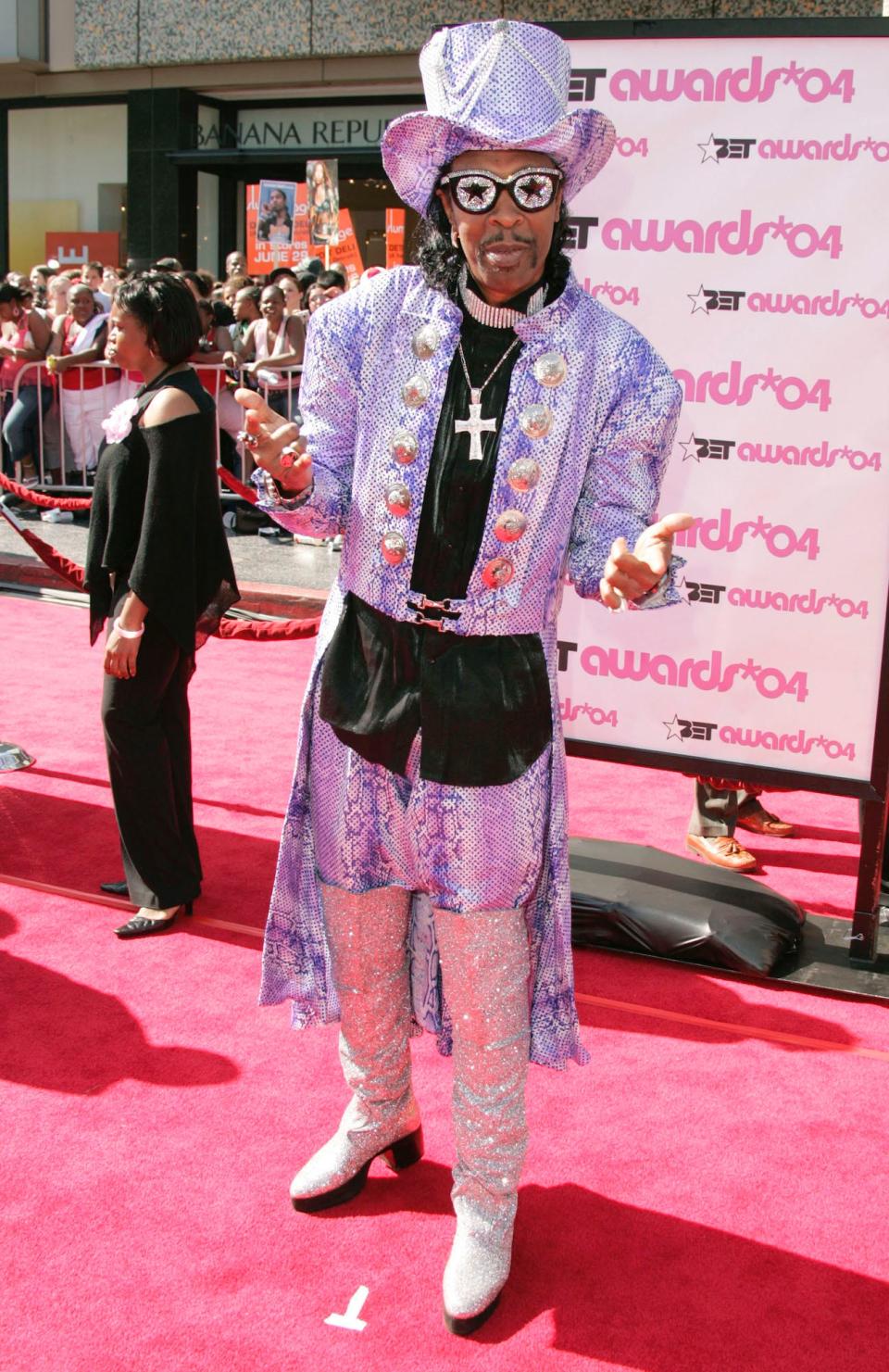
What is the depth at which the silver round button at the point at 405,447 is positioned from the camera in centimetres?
248

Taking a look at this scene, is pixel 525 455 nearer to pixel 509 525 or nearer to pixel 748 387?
pixel 509 525

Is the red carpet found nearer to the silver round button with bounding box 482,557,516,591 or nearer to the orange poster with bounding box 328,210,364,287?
the silver round button with bounding box 482,557,516,591

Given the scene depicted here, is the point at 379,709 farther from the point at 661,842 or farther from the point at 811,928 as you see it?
the point at 661,842

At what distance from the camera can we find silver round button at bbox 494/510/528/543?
2447mm

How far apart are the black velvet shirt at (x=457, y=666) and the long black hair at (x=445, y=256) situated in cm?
6

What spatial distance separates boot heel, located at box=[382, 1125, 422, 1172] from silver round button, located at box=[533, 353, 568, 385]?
1.58 m

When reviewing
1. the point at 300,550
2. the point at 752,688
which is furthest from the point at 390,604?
the point at 300,550

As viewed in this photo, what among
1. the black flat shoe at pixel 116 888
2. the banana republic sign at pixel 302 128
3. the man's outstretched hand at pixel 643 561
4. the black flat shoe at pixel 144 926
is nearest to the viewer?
the man's outstretched hand at pixel 643 561

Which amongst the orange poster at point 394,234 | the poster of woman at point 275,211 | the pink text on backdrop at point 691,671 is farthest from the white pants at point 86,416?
the pink text on backdrop at point 691,671

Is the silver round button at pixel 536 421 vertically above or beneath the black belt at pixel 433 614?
above

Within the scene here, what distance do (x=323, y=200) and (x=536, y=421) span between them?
11918 mm

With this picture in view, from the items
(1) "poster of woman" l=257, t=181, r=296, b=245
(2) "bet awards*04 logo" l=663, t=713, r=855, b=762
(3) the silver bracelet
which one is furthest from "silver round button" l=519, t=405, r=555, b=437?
(1) "poster of woman" l=257, t=181, r=296, b=245

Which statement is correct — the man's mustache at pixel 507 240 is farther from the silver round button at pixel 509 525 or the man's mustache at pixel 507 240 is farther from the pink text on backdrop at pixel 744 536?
the pink text on backdrop at pixel 744 536

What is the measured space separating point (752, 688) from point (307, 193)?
10882 millimetres
